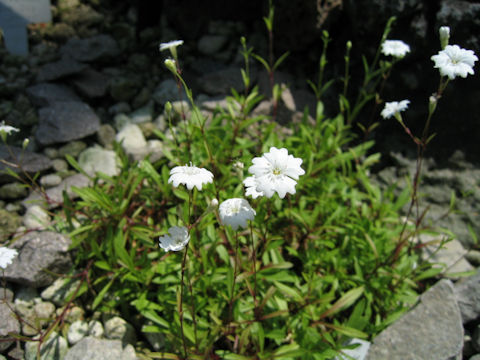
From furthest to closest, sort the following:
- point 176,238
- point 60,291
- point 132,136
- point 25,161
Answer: point 132,136, point 25,161, point 60,291, point 176,238

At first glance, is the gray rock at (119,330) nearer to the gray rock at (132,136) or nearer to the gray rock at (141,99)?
the gray rock at (132,136)

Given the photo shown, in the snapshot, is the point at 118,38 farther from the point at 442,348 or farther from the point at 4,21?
the point at 442,348

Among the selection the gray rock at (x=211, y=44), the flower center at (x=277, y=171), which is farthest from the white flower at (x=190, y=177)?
the gray rock at (x=211, y=44)

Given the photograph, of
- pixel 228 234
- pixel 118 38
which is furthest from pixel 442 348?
pixel 118 38

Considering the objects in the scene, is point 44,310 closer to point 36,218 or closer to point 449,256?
point 36,218

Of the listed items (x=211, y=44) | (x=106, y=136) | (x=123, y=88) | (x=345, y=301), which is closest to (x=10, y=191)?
(x=106, y=136)

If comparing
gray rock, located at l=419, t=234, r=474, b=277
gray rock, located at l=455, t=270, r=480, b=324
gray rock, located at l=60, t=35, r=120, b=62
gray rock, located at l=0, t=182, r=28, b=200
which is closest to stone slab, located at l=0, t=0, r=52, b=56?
gray rock, located at l=60, t=35, r=120, b=62

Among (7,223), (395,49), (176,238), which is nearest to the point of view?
(176,238)

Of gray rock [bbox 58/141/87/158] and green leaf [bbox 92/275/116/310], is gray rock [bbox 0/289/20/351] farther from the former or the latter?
gray rock [bbox 58/141/87/158]
